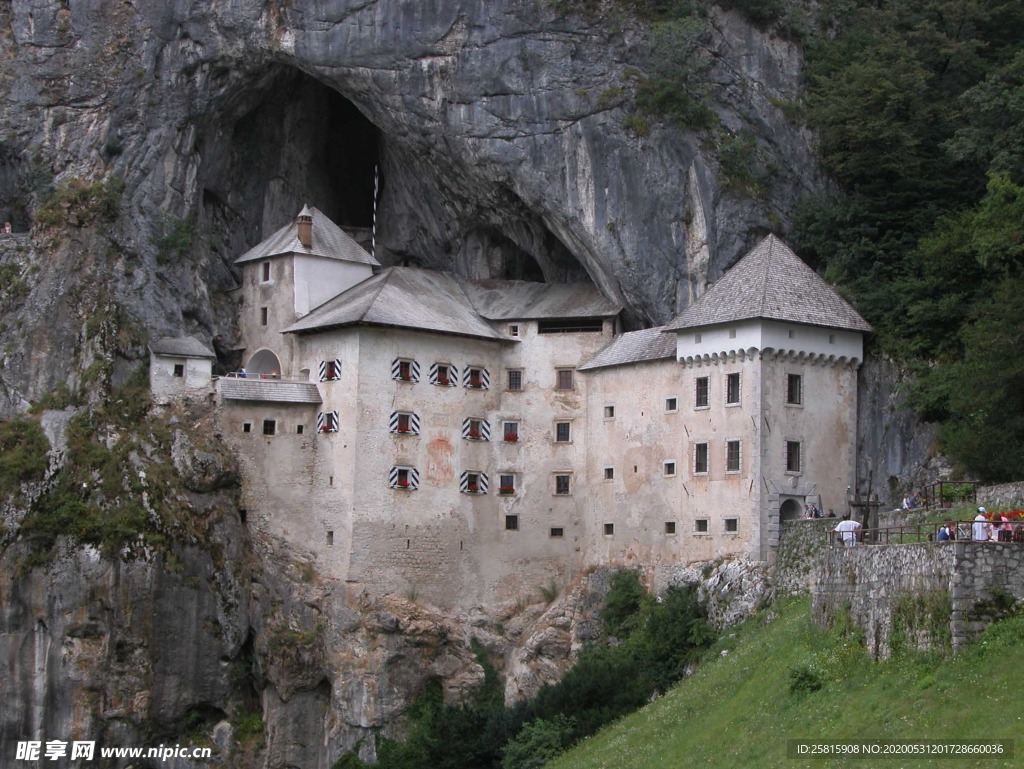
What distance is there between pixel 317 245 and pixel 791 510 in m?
24.0

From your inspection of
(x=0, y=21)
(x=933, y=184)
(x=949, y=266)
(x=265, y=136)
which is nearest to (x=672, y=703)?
(x=949, y=266)

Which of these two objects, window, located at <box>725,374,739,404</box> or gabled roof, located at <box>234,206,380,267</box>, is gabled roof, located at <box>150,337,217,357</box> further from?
window, located at <box>725,374,739,404</box>

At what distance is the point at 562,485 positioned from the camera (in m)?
73.4

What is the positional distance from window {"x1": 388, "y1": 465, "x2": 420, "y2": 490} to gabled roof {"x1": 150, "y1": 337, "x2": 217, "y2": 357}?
8878mm

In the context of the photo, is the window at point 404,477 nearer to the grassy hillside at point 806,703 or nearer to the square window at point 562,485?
the square window at point 562,485

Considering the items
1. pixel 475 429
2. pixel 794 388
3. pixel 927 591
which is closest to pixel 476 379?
pixel 475 429

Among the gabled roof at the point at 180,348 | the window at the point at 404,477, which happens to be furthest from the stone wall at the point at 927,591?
the gabled roof at the point at 180,348

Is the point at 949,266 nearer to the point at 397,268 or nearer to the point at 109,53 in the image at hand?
the point at 397,268

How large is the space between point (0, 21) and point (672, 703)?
1765 inches

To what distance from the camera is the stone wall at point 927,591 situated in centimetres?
3966

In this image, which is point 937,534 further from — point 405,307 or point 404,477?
point 405,307

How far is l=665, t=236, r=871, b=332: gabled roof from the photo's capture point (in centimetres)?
6631

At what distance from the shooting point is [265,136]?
81.4 metres

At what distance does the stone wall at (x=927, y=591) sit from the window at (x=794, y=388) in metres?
20.6
